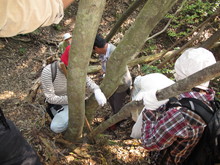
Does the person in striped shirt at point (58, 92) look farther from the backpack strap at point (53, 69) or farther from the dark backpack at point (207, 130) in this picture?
the dark backpack at point (207, 130)

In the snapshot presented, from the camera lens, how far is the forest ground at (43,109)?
2.74 m

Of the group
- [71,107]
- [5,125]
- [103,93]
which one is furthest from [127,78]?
[5,125]

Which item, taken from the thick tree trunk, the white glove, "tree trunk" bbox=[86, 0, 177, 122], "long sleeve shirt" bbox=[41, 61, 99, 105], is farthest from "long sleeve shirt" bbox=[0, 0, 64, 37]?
the thick tree trunk

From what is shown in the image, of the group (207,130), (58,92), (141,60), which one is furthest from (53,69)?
(141,60)

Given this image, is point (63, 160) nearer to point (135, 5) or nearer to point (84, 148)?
point (84, 148)

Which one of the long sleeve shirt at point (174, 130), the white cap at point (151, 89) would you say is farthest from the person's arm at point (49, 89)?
the long sleeve shirt at point (174, 130)

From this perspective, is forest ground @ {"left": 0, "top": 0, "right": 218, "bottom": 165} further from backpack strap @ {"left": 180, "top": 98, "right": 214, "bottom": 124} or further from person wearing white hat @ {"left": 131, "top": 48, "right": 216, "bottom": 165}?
backpack strap @ {"left": 180, "top": 98, "right": 214, "bottom": 124}

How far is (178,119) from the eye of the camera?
5.53 feet

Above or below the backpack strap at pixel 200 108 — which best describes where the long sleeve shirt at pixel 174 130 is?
below

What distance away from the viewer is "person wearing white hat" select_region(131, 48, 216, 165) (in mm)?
1681

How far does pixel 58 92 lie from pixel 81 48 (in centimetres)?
144

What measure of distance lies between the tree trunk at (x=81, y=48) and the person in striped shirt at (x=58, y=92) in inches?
21.3

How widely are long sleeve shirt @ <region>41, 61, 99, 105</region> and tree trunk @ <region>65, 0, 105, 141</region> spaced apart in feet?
1.77

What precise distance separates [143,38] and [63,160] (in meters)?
1.78
